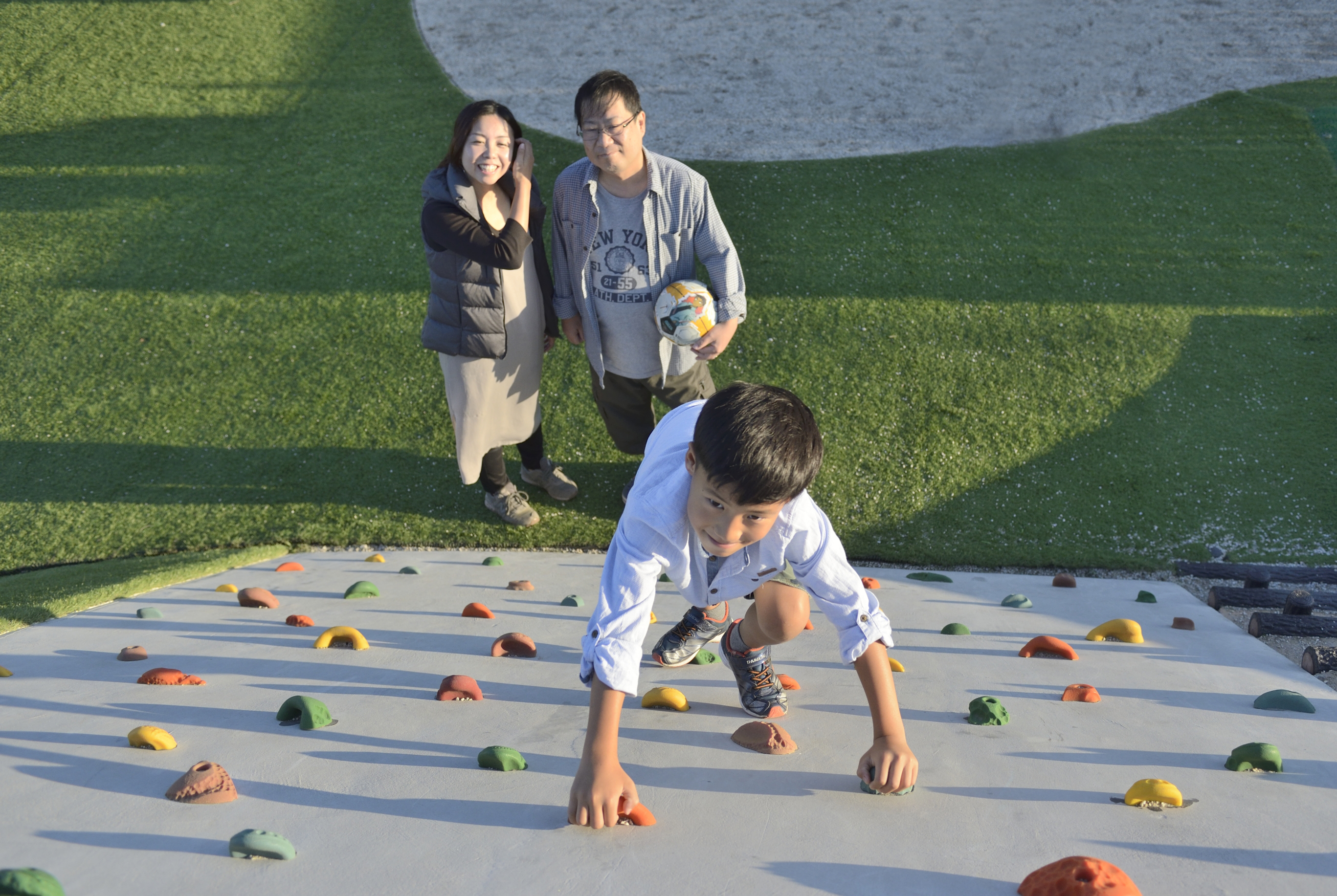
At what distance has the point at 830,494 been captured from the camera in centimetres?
400

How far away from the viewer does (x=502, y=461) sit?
148 inches

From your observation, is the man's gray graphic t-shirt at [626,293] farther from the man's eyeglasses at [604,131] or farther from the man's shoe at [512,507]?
the man's shoe at [512,507]

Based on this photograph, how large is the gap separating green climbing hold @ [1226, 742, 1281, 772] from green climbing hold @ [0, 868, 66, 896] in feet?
7.14

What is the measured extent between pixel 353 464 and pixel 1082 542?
3292mm

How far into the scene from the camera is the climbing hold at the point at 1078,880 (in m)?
1.41

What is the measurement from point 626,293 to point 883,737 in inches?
77.6

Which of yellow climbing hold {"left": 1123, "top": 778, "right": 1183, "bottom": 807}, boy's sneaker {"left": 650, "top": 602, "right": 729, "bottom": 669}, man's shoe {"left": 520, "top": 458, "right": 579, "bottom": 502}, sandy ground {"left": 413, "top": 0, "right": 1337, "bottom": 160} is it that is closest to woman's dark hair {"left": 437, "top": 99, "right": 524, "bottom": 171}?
man's shoe {"left": 520, "top": 458, "right": 579, "bottom": 502}

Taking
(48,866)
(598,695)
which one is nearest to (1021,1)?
(598,695)

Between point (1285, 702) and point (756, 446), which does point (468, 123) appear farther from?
point (1285, 702)

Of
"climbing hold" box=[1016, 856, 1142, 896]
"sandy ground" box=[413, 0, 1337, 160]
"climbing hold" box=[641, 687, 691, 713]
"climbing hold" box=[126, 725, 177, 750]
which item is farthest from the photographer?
"sandy ground" box=[413, 0, 1337, 160]

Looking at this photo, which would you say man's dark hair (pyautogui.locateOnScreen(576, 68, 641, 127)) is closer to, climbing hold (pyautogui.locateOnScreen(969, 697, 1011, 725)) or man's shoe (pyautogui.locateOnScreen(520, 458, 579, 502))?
man's shoe (pyautogui.locateOnScreen(520, 458, 579, 502))

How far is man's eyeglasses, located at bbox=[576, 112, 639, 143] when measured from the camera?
2887 millimetres

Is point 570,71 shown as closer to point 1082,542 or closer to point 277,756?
point 1082,542

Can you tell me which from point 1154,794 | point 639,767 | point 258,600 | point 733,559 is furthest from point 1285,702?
point 258,600
